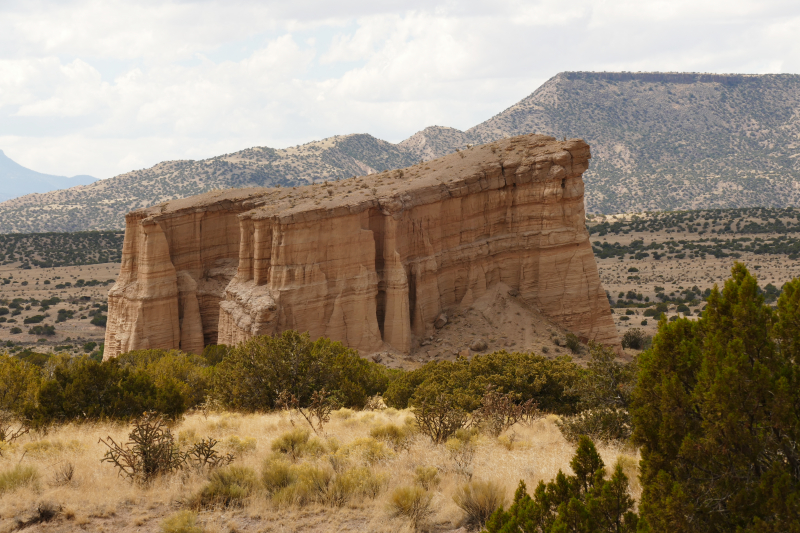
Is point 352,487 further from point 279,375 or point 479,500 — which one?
point 279,375

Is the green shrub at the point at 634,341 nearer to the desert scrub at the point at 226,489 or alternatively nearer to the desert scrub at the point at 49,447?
the desert scrub at the point at 226,489

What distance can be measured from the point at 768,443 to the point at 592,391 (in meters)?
7.49

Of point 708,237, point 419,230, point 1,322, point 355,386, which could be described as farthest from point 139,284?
point 708,237

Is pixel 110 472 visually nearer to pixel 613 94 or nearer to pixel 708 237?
pixel 708 237

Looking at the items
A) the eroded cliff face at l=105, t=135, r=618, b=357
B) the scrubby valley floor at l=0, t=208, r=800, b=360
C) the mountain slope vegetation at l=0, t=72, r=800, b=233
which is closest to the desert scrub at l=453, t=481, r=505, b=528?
the eroded cliff face at l=105, t=135, r=618, b=357

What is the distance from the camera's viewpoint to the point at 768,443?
685 cm

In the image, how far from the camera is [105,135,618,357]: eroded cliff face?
31.3m

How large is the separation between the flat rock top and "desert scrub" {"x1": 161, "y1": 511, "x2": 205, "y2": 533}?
21.6 meters

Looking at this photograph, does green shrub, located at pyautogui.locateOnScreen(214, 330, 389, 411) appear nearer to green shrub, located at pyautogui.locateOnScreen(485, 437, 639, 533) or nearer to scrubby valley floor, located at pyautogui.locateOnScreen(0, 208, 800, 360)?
green shrub, located at pyautogui.locateOnScreen(485, 437, 639, 533)

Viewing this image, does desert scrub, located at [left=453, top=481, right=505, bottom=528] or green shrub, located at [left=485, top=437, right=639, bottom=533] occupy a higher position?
green shrub, located at [left=485, top=437, right=639, bottom=533]

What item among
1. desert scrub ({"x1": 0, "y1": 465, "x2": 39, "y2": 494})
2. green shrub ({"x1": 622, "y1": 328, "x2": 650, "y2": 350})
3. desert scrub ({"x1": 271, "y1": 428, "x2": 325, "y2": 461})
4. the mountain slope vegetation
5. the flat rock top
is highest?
the mountain slope vegetation

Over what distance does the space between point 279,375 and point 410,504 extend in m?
9.26

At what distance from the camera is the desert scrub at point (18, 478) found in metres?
10.6

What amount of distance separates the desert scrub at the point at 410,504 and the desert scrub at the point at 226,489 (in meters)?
2.35
